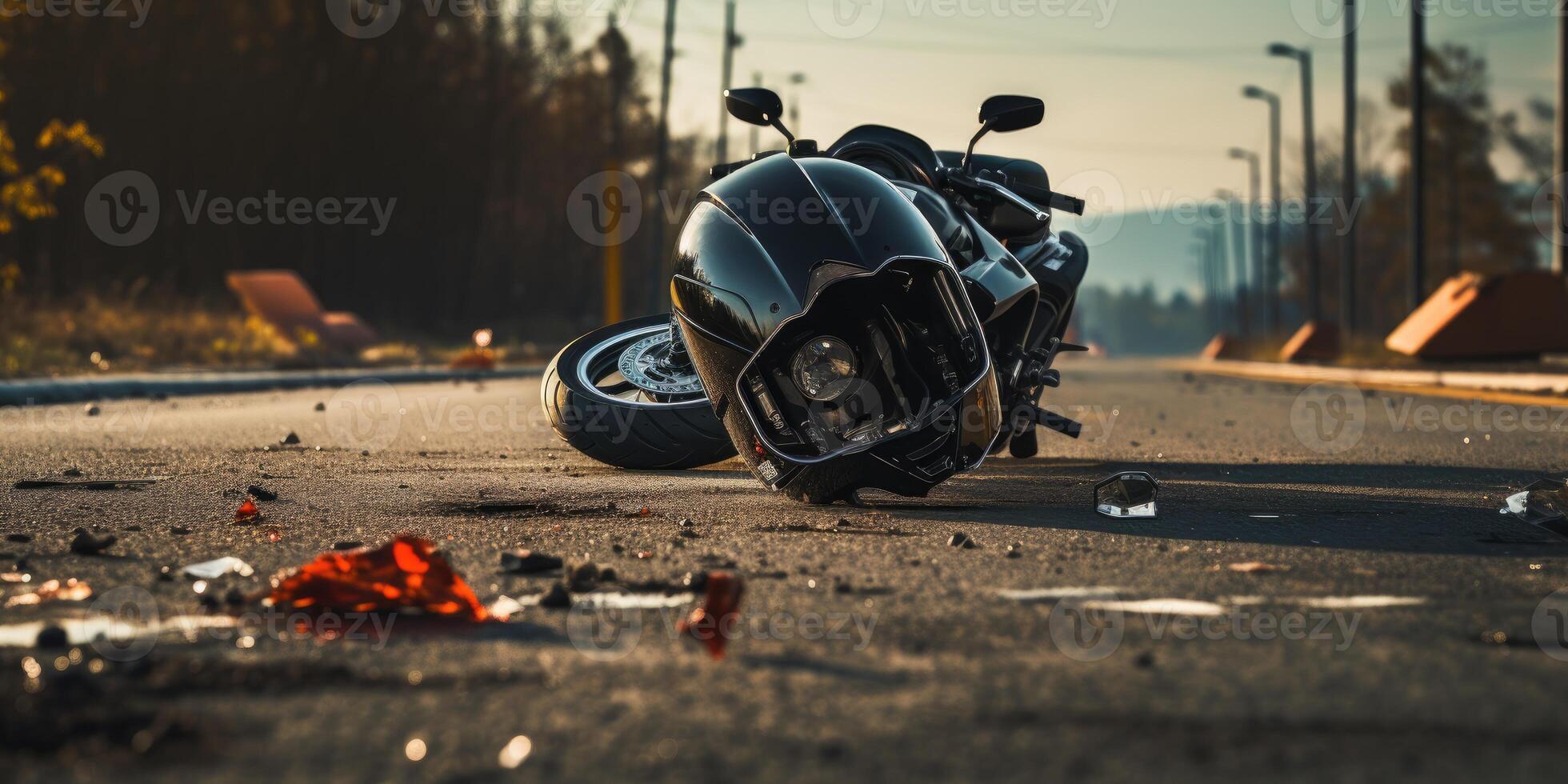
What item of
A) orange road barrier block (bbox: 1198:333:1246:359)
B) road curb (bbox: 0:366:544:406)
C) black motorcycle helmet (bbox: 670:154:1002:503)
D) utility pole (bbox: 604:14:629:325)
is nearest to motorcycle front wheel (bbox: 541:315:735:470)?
black motorcycle helmet (bbox: 670:154:1002:503)

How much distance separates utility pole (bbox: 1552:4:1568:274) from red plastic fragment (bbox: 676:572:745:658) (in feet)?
68.3

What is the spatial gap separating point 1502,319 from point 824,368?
62.1ft

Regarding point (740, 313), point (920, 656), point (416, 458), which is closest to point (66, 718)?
point (920, 656)

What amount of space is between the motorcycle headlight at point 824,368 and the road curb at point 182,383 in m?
10.9

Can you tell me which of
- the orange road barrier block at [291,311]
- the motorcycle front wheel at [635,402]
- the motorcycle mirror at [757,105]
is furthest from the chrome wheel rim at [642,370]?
the orange road barrier block at [291,311]

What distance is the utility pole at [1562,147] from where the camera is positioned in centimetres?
2222

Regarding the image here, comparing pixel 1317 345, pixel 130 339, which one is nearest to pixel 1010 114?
pixel 130 339

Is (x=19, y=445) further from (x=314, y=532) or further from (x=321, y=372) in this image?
(x=321, y=372)

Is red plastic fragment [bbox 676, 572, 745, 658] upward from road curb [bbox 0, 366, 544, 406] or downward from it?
upward

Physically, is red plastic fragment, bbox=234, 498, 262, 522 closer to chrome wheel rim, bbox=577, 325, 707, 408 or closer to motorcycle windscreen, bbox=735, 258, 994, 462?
motorcycle windscreen, bbox=735, 258, 994, 462

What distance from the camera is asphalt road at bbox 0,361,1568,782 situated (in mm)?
2607

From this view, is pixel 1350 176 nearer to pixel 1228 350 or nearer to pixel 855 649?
pixel 1228 350

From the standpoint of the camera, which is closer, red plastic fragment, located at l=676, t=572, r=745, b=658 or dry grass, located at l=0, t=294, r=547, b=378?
red plastic fragment, located at l=676, t=572, r=745, b=658

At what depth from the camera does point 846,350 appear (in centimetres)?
582
